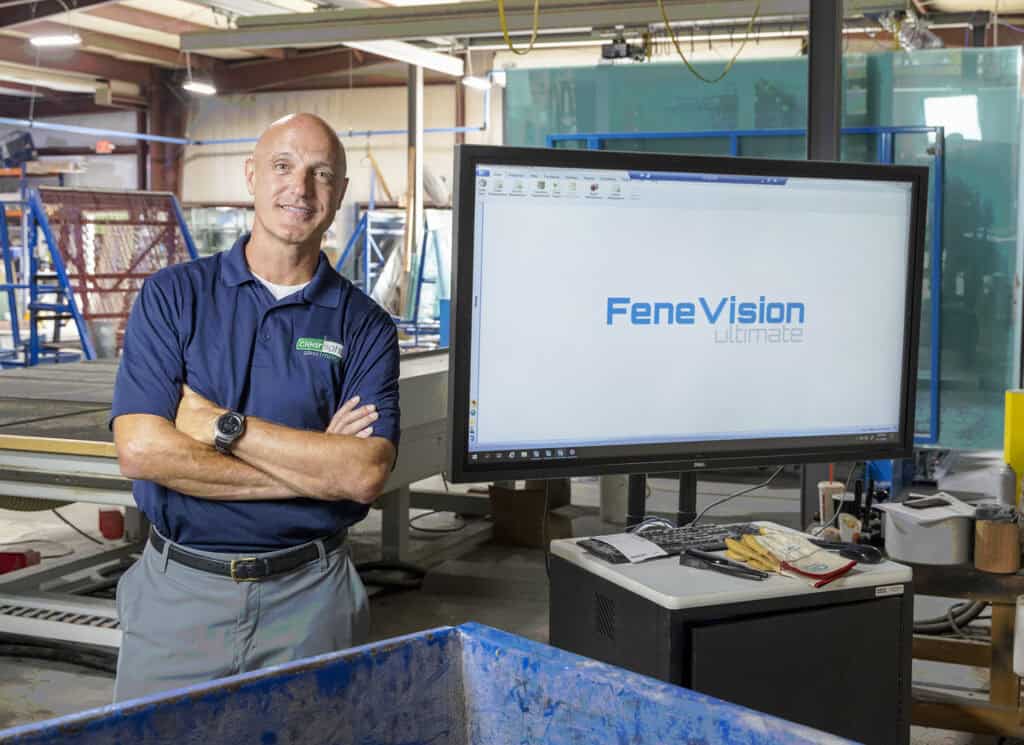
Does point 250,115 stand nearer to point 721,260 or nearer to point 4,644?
point 4,644

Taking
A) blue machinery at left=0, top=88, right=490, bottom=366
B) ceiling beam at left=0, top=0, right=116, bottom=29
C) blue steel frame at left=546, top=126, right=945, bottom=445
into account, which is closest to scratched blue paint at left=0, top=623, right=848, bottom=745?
blue steel frame at left=546, top=126, right=945, bottom=445

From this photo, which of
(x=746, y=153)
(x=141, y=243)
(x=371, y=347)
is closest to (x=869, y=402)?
(x=371, y=347)

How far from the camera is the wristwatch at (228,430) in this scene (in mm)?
2049

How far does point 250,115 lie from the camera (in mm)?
16641

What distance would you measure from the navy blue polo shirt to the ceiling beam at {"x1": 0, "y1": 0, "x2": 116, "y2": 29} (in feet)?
25.2

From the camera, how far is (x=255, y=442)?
207 centimetres

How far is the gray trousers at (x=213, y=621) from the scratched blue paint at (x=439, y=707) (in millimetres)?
900

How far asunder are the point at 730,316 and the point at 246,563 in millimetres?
1004

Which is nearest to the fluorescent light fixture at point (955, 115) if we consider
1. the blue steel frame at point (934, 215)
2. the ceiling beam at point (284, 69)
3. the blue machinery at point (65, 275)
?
the blue steel frame at point (934, 215)

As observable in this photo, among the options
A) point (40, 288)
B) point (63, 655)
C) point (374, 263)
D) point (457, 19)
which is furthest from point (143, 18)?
point (63, 655)

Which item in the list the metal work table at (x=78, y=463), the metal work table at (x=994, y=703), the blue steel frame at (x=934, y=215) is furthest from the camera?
the blue steel frame at (x=934, y=215)

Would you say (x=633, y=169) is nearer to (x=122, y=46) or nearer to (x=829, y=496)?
(x=829, y=496)

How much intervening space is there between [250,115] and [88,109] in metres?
3.27

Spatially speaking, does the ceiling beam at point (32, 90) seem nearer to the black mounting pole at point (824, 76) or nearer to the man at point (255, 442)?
the black mounting pole at point (824, 76)
